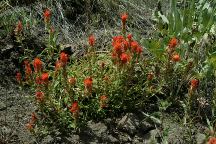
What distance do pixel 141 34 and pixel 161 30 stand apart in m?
0.23

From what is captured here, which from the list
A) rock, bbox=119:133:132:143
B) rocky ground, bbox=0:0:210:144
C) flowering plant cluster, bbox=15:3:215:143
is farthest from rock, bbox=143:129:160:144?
flowering plant cluster, bbox=15:3:215:143

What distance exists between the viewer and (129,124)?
9.98 ft

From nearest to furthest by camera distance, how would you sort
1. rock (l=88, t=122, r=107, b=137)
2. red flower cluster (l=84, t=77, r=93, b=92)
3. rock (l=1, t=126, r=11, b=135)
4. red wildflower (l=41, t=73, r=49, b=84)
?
red wildflower (l=41, t=73, r=49, b=84)
red flower cluster (l=84, t=77, r=93, b=92)
rock (l=1, t=126, r=11, b=135)
rock (l=88, t=122, r=107, b=137)

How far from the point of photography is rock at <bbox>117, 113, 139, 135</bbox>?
119 inches

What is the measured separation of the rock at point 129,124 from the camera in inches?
119

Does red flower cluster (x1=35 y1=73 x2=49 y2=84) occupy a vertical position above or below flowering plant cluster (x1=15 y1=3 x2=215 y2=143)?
above

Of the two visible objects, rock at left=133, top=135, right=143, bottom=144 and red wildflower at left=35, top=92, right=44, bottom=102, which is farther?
rock at left=133, top=135, right=143, bottom=144

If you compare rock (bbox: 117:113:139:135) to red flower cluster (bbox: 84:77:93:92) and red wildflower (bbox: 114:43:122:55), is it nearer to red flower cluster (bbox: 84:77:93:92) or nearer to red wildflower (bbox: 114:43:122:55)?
red flower cluster (bbox: 84:77:93:92)

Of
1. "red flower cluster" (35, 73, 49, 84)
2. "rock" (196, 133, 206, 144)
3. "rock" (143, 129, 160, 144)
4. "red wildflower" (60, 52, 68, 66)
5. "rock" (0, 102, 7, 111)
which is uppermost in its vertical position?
"red wildflower" (60, 52, 68, 66)

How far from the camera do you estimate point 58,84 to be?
309 cm

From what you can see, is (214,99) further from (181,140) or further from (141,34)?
(141,34)

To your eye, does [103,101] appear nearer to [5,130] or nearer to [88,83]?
[88,83]

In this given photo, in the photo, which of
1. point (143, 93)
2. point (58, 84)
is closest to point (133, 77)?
point (143, 93)

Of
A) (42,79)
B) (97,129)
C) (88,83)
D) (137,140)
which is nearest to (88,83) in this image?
(88,83)
